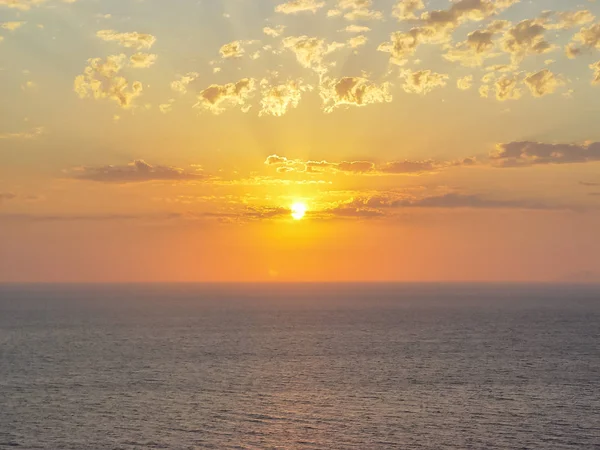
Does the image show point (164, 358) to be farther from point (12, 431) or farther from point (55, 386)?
point (12, 431)

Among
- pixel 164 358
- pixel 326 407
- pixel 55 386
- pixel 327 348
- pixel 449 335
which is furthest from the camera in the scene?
pixel 449 335

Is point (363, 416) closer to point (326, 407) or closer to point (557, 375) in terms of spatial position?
point (326, 407)

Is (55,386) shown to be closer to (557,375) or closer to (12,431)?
(12,431)

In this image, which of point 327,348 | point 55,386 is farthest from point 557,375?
point 55,386

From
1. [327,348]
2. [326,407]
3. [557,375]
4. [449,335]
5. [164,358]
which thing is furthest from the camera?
[449,335]

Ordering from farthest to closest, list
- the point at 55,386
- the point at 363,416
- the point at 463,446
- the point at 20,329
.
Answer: the point at 20,329
the point at 55,386
the point at 363,416
the point at 463,446

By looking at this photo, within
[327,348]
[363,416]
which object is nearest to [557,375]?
[363,416]

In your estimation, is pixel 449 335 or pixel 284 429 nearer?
pixel 284 429

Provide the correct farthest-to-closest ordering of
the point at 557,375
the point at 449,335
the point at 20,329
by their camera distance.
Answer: the point at 20,329
the point at 449,335
the point at 557,375

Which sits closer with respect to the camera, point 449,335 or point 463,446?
point 463,446
